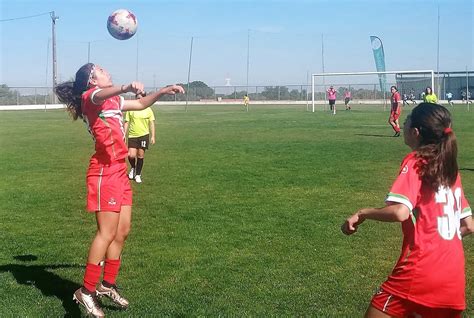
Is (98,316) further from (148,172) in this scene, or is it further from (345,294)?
(148,172)

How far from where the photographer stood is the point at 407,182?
136 inches

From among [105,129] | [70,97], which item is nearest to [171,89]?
[105,129]

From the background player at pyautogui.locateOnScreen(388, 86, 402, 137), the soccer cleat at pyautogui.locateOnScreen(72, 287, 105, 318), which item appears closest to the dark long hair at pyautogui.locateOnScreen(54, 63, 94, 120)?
the soccer cleat at pyautogui.locateOnScreen(72, 287, 105, 318)

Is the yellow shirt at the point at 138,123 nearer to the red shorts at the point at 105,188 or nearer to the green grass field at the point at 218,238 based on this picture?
the green grass field at the point at 218,238

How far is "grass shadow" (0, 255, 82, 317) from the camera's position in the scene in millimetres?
5656

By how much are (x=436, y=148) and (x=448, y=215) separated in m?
0.37

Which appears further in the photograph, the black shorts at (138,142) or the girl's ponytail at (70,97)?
the black shorts at (138,142)

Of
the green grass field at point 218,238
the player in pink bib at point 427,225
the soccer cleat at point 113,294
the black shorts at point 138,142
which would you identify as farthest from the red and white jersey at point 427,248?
the black shorts at point 138,142

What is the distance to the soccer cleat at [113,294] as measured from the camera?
549cm

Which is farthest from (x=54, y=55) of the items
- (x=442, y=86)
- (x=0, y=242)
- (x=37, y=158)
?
(x=0, y=242)

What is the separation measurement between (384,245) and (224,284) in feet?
7.75

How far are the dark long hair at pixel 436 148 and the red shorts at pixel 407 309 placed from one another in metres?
0.63

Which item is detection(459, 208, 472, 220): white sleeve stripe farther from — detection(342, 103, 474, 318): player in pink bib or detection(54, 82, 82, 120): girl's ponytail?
detection(54, 82, 82, 120): girl's ponytail

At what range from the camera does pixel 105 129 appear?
17.5 ft
